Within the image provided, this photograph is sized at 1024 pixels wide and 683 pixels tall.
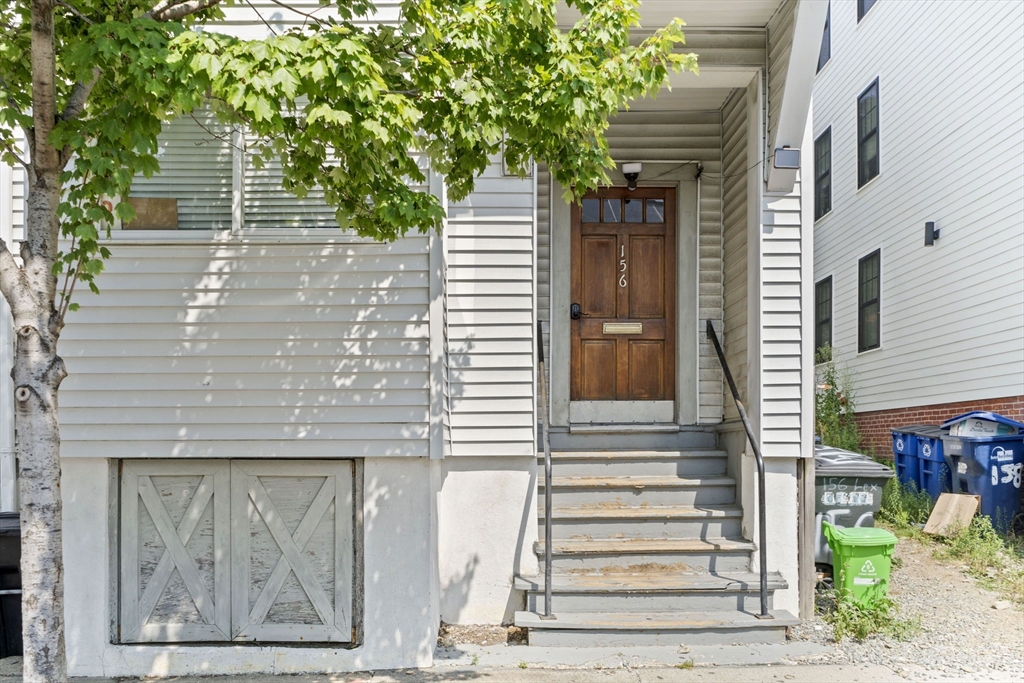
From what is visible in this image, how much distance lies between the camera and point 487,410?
7211mm

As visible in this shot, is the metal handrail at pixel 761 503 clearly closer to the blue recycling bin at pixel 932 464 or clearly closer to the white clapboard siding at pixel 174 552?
the white clapboard siding at pixel 174 552

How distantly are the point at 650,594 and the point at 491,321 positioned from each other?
7.69 feet

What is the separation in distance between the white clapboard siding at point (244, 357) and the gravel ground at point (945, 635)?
3.46 metres

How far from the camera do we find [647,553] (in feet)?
23.8

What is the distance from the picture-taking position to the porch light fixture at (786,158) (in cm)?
720

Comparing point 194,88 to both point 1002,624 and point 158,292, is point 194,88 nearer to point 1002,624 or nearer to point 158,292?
point 158,292

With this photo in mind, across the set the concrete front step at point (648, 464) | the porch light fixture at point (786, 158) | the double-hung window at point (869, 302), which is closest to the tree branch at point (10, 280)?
the concrete front step at point (648, 464)

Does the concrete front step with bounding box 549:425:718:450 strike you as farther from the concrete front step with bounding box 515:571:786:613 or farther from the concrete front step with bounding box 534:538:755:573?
the concrete front step with bounding box 515:571:786:613

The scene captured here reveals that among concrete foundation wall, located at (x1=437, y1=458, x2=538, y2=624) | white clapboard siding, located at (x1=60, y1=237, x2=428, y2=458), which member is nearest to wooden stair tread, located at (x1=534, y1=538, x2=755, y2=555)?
concrete foundation wall, located at (x1=437, y1=458, x2=538, y2=624)

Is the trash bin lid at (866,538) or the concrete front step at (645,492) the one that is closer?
the trash bin lid at (866,538)

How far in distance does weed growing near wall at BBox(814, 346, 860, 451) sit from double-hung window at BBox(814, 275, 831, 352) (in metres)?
0.66

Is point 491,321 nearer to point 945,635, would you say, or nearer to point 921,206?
point 945,635

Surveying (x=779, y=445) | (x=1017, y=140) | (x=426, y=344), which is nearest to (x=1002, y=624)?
(x=779, y=445)

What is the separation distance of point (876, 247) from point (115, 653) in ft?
38.0
